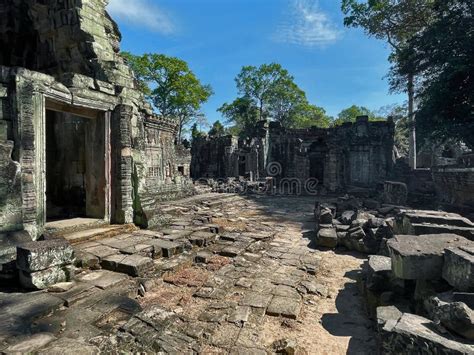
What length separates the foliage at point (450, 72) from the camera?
431 inches

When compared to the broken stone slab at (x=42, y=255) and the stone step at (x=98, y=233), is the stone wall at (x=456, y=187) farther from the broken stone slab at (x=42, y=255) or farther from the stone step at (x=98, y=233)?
the broken stone slab at (x=42, y=255)

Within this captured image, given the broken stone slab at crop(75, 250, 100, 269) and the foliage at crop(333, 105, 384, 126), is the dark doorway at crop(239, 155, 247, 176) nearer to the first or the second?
the broken stone slab at crop(75, 250, 100, 269)

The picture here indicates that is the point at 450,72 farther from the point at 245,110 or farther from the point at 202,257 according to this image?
the point at 245,110

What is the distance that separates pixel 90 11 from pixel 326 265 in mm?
7550

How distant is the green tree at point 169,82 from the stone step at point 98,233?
27.1 m

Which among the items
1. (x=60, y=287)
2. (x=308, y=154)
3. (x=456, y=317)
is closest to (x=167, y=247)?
(x=60, y=287)

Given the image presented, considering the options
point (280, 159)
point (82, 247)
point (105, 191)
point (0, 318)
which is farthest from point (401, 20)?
point (0, 318)

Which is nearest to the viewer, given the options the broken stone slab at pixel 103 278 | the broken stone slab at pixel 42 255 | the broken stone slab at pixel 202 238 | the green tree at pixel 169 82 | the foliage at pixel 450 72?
the broken stone slab at pixel 42 255

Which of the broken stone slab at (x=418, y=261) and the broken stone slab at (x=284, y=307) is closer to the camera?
the broken stone slab at (x=418, y=261)

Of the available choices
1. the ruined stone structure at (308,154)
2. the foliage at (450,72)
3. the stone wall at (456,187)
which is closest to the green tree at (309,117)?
the ruined stone structure at (308,154)

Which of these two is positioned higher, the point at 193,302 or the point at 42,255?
the point at 42,255

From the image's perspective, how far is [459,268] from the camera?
8.87ft

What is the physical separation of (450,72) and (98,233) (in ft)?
45.9

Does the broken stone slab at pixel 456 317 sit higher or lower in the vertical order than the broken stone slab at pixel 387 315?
higher
